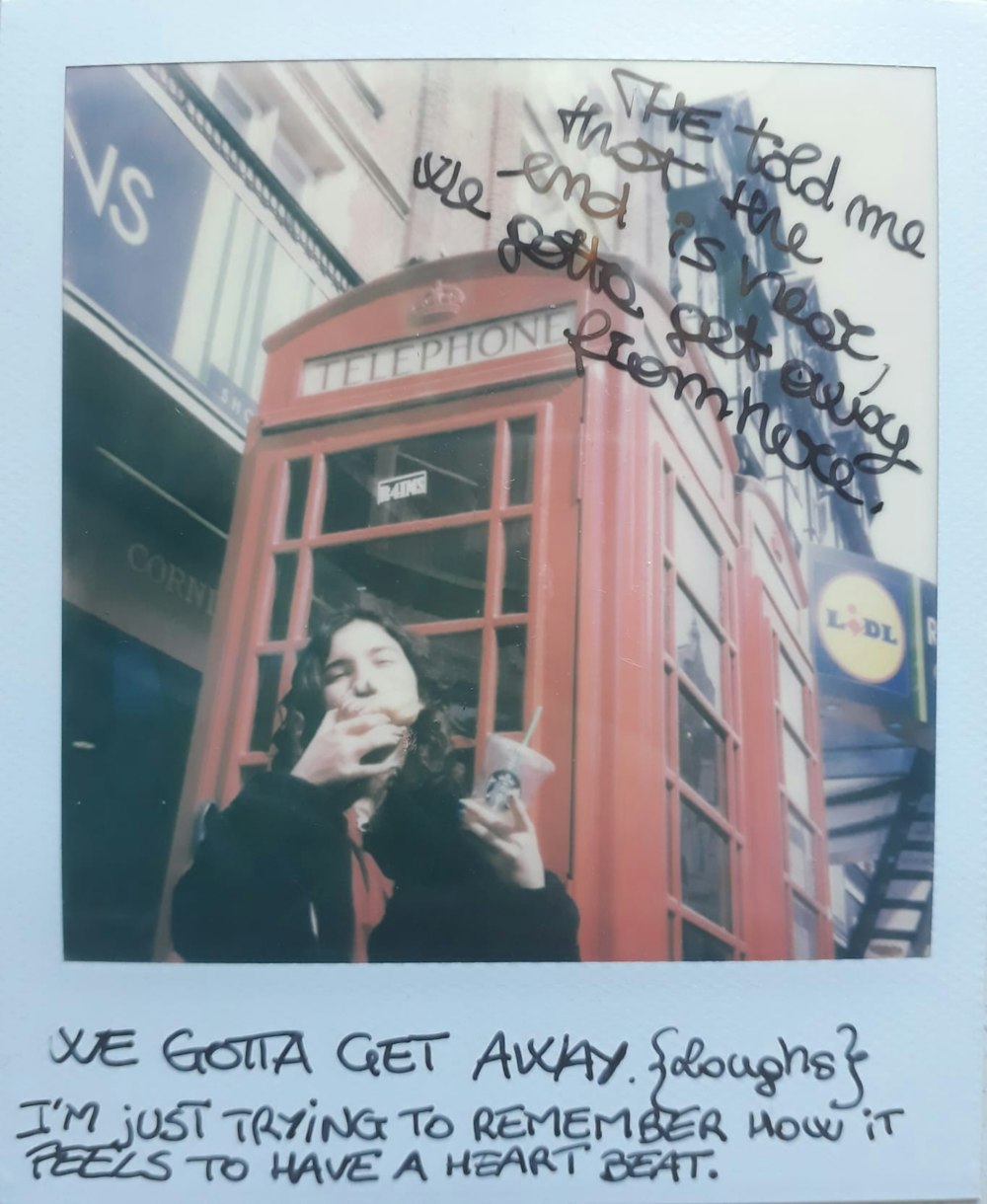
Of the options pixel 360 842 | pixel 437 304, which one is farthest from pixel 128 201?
pixel 360 842

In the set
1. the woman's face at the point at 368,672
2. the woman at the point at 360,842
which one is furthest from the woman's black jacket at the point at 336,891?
the woman's face at the point at 368,672

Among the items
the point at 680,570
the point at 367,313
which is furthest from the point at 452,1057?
the point at 367,313

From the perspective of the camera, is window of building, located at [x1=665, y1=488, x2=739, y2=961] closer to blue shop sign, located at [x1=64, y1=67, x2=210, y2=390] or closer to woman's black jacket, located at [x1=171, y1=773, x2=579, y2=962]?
woman's black jacket, located at [x1=171, y1=773, x2=579, y2=962]

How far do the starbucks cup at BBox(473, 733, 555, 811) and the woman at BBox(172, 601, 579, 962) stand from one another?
3 cm

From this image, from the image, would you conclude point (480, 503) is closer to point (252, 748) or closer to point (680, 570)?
point (680, 570)

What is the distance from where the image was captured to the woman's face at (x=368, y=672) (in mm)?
1689

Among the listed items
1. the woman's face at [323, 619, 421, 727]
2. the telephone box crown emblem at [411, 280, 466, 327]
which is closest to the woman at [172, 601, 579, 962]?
the woman's face at [323, 619, 421, 727]

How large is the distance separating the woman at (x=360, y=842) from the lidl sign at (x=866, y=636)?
2.32 ft

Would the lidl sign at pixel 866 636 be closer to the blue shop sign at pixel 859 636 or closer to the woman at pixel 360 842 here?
the blue shop sign at pixel 859 636

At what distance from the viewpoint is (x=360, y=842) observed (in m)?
1.68

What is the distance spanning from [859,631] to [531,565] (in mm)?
677

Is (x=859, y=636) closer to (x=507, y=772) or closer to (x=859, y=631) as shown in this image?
(x=859, y=631)

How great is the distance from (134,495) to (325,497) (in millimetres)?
369

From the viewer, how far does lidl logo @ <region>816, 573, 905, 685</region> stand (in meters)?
1.83
